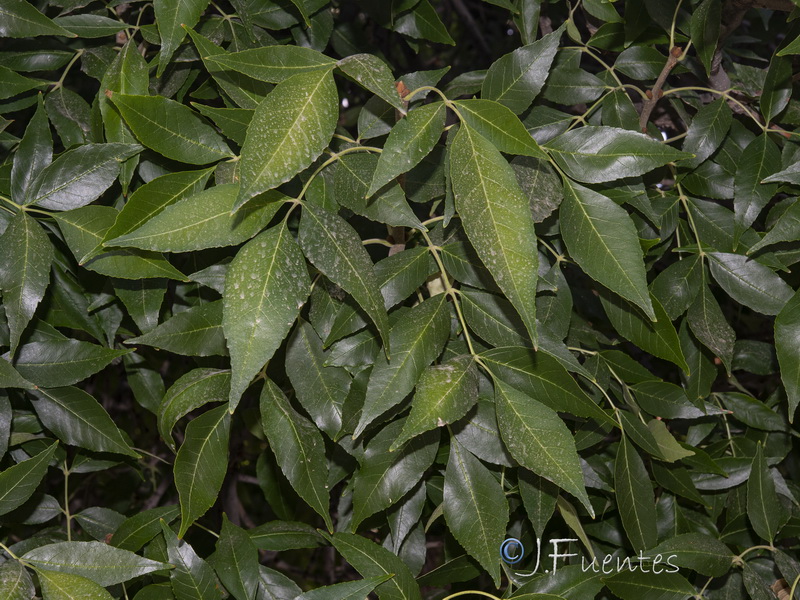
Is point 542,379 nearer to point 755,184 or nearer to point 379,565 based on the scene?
point 379,565

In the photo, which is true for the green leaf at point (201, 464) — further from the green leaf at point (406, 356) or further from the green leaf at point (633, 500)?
the green leaf at point (633, 500)

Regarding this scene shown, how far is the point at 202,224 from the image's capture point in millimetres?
689

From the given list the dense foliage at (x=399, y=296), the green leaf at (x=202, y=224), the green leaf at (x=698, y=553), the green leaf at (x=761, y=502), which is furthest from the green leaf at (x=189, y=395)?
the green leaf at (x=761, y=502)

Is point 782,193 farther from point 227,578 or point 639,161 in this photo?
point 227,578

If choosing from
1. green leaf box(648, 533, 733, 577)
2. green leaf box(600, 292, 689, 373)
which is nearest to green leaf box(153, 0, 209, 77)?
green leaf box(600, 292, 689, 373)

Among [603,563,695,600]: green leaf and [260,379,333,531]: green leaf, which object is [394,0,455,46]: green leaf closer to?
[260,379,333,531]: green leaf

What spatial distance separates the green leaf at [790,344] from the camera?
78 cm

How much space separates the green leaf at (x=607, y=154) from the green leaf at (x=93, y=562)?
0.57 m

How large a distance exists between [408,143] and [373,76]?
2.5 inches

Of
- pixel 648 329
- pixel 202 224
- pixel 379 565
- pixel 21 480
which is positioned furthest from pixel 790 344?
pixel 21 480

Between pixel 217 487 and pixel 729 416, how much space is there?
0.75m

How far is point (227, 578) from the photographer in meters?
0.87

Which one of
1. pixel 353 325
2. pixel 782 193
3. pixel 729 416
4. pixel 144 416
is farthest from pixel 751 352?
pixel 144 416

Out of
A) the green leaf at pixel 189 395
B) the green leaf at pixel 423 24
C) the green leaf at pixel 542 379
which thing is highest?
the green leaf at pixel 423 24
